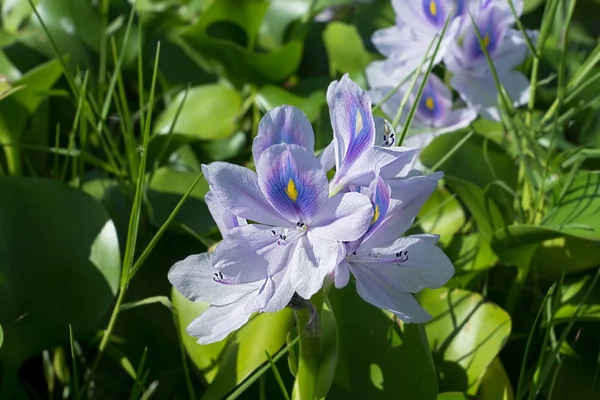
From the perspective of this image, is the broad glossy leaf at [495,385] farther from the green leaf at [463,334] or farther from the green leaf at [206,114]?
the green leaf at [206,114]

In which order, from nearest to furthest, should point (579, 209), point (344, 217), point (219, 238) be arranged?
point (344, 217) → point (579, 209) → point (219, 238)

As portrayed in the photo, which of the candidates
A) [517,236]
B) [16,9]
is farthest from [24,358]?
[16,9]

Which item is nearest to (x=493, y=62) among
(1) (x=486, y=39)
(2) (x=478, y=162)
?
(1) (x=486, y=39)

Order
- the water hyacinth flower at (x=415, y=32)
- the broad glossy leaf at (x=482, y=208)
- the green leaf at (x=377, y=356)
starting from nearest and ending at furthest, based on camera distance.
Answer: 1. the green leaf at (x=377, y=356)
2. the broad glossy leaf at (x=482, y=208)
3. the water hyacinth flower at (x=415, y=32)

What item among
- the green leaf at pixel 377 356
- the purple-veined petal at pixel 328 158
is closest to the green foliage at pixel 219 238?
the green leaf at pixel 377 356

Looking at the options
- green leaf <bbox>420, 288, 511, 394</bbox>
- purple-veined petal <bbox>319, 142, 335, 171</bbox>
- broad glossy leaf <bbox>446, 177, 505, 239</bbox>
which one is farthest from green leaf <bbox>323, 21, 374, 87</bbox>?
purple-veined petal <bbox>319, 142, 335, 171</bbox>

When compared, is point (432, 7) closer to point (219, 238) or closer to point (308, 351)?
point (219, 238)
